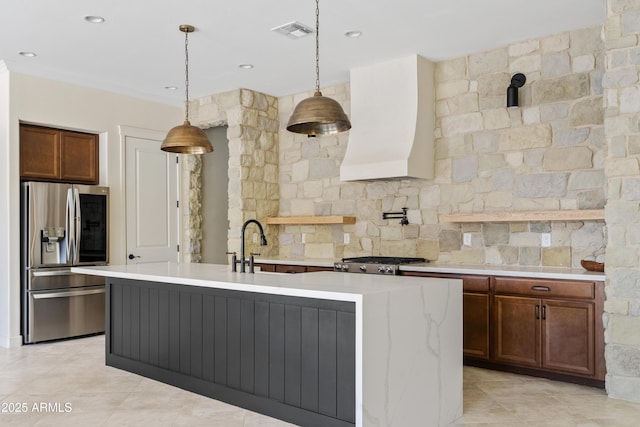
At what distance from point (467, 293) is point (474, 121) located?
167 cm

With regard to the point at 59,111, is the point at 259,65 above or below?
above

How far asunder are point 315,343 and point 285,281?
1.50 ft

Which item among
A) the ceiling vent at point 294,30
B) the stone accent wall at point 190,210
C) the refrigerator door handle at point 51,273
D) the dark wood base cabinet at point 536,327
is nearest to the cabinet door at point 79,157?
the refrigerator door handle at point 51,273

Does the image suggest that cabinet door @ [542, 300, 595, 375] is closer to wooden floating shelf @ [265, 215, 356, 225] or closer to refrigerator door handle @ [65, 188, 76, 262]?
wooden floating shelf @ [265, 215, 356, 225]

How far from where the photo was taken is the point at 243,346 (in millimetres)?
3312

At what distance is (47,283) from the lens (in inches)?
209

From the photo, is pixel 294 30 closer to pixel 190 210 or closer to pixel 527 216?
pixel 527 216

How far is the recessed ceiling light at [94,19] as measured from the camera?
4.05 metres

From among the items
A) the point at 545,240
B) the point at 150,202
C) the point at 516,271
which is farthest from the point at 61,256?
the point at 545,240

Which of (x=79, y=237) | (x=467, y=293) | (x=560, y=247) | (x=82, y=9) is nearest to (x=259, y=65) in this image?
(x=82, y=9)

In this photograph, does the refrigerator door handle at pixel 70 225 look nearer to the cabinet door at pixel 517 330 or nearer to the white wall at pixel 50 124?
the white wall at pixel 50 124

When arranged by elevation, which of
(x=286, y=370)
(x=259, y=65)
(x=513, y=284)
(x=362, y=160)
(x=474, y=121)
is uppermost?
(x=259, y=65)

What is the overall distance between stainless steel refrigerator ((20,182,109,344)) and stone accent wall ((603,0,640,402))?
4.91 m

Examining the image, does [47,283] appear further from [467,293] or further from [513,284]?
[513,284]
